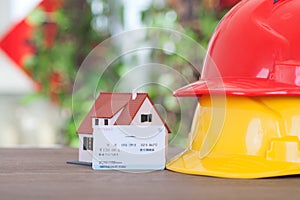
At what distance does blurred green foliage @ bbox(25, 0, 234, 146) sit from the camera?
2.22 meters

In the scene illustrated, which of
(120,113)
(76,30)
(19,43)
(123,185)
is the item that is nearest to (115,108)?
(120,113)

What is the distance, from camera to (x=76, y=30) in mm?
2336

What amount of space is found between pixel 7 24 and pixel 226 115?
76.7 inches

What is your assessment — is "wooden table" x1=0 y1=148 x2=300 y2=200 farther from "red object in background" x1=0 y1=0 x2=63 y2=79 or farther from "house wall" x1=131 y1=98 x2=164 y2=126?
"red object in background" x1=0 y1=0 x2=63 y2=79

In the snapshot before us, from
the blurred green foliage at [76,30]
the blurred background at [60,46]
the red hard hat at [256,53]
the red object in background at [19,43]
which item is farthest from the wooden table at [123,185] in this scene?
the red object in background at [19,43]

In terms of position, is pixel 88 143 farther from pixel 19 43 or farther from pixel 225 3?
pixel 19 43

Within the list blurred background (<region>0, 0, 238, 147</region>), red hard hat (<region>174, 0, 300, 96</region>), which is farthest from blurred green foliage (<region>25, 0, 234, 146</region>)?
red hard hat (<region>174, 0, 300, 96</region>)

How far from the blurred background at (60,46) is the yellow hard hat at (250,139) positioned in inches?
40.6

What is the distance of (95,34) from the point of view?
7.65 ft

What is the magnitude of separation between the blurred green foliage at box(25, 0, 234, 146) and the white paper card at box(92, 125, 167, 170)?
52.0 inches

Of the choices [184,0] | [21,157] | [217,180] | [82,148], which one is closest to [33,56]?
[184,0]

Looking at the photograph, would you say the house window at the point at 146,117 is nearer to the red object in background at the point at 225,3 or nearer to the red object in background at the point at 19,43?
the red object in background at the point at 225,3

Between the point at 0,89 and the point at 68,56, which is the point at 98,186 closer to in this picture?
the point at 68,56

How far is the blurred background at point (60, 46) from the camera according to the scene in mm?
2131
